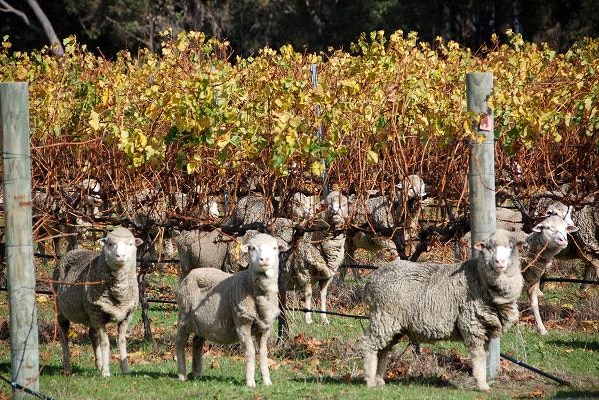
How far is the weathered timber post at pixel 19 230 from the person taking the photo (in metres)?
7.48

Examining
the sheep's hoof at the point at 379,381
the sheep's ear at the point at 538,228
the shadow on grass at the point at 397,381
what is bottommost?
the shadow on grass at the point at 397,381

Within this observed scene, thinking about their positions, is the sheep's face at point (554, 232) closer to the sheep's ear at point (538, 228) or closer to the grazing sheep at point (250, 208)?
the sheep's ear at point (538, 228)

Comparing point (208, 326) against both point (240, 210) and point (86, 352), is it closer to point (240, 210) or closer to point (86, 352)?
point (86, 352)

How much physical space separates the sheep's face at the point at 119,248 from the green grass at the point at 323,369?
100cm

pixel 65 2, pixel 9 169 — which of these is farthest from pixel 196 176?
pixel 65 2

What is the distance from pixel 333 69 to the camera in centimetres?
1268

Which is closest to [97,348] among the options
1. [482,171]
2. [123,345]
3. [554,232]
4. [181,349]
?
[123,345]

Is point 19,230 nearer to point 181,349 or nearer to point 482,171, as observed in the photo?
point 181,349

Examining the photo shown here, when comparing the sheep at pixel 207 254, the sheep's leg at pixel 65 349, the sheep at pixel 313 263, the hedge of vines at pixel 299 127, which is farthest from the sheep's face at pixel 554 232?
the sheep's leg at pixel 65 349

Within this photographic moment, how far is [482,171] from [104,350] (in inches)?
151

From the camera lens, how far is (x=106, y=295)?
9.44 m

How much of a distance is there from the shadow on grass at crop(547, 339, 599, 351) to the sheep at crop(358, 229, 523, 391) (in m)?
2.80

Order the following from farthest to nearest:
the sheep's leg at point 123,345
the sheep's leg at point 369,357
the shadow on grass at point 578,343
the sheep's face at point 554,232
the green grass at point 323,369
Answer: the shadow on grass at point 578,343, the sheep's face at point 554,232, the sheep's leg at point 123,345, the sheep's leg at point 369,357, the green grass at point 323,369

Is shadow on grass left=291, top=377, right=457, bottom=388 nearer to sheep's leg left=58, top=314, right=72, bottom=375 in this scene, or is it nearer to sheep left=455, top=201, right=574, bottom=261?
sheep left=455, top=201, right=574, bottom=261
